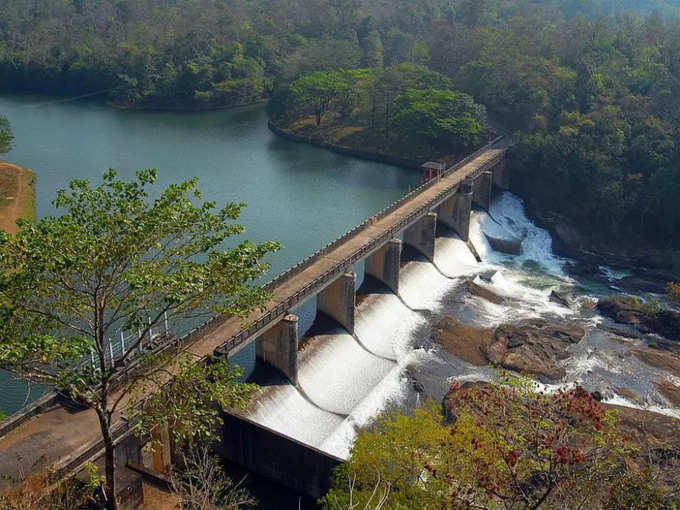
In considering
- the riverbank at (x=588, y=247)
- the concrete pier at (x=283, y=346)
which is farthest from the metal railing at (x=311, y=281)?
the riverbank at (x=588, y=247)

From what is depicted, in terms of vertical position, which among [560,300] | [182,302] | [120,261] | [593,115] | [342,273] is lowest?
[560,300]

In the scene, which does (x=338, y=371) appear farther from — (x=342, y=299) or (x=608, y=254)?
(x=608, y=254)

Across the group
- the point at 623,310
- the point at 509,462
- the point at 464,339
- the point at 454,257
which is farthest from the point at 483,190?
the point at 509,462

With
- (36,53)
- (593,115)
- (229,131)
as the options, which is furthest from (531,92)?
(36,53)

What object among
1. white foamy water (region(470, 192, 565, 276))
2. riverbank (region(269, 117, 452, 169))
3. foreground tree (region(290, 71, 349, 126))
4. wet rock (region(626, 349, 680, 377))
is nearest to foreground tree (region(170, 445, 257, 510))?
wet rock (region(626, 349, 680, 377))

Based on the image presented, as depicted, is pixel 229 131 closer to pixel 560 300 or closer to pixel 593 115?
pixel 593 115

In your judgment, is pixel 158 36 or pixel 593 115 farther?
pixel 158 36

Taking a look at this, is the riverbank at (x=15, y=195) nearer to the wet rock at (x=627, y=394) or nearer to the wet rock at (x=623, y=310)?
the wet rock at (x=623, y=310)

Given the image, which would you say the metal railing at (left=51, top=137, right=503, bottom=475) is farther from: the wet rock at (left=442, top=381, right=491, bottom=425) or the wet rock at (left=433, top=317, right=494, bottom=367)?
the wet rock at (left=442, top=381, right=491, bottom=425)
